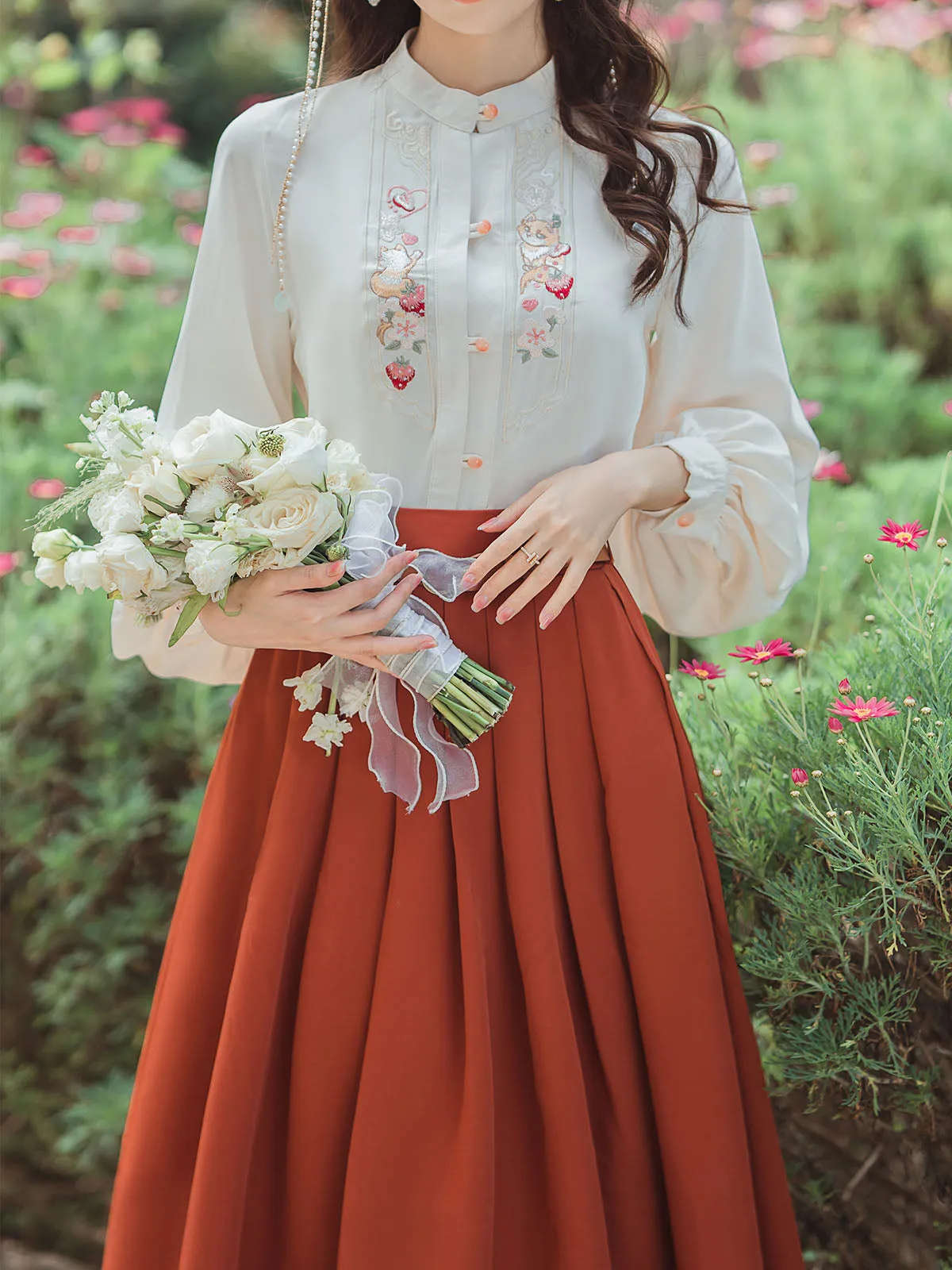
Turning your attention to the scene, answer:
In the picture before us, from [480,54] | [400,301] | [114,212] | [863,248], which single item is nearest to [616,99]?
[480,54]

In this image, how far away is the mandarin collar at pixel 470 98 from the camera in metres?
1.47

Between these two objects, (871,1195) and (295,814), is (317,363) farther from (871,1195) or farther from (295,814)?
(871,1195)

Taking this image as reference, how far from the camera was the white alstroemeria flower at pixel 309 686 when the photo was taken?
1.38 metres

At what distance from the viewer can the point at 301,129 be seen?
1.47m

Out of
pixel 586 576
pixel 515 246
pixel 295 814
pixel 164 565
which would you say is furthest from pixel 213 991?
pixel 515 246

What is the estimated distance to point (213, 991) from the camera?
143 cm

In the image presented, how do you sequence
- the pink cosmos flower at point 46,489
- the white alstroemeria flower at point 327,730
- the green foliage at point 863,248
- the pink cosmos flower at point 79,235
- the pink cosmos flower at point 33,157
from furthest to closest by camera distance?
the pink cosmos flower at point 33,157 < the green foliage at point 863,248 < the pink cosmos flower at point 79,235 < the pink cosmos flower at point 46,489 < the white alstroemeria flower at point 327,730

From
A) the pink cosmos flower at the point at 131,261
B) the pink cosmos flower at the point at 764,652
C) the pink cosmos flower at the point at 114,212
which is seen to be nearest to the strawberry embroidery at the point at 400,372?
the pink cosmos flower at the point at 764,652

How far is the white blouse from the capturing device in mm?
1412

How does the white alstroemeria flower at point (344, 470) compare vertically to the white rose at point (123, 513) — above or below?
above

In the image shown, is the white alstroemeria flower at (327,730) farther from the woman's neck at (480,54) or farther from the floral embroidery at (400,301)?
the woman's neck at (480,54)

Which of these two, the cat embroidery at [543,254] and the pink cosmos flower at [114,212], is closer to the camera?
the cat embroidery at [543,254]

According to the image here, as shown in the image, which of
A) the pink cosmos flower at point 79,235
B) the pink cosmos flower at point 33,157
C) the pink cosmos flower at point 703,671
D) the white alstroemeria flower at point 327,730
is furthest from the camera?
the pink cosmos flower at point 33,157

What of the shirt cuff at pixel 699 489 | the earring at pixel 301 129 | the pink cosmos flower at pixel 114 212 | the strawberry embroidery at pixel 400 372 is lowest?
the shirt cuff at pixel 699 489
